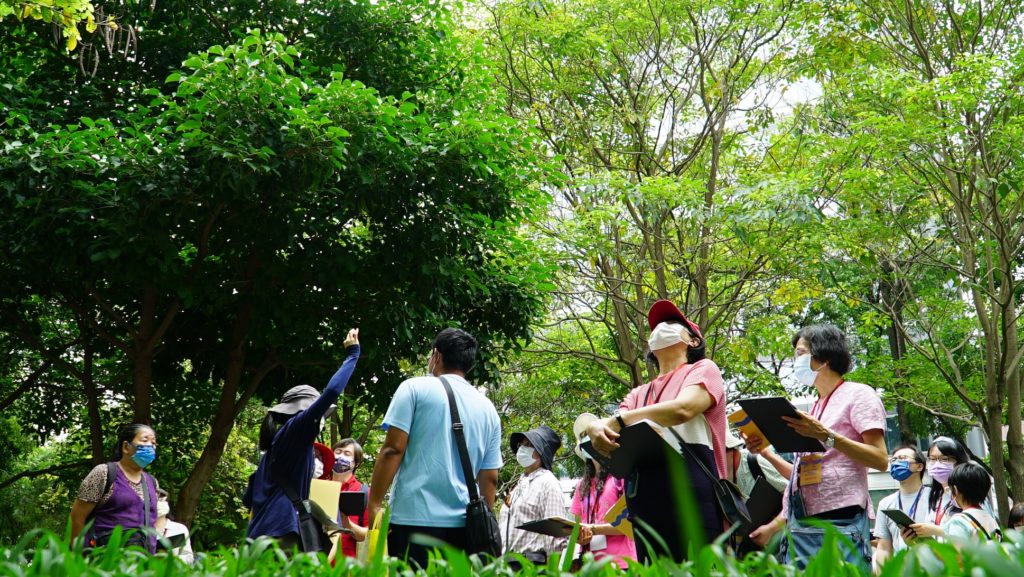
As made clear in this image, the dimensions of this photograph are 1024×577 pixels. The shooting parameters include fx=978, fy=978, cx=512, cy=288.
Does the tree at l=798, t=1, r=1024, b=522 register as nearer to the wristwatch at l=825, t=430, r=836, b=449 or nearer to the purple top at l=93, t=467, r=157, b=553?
the wristwatch at l=825, t=430, r=836, b=449

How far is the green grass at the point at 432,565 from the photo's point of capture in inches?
74.0

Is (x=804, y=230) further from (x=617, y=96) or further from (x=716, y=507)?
(x=716, y=507)

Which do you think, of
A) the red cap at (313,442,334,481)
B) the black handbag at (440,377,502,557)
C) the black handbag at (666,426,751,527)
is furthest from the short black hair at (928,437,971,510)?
the red cap at (313,442,334,481)

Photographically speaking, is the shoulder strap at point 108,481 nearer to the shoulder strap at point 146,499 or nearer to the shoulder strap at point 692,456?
the shoulder strap at point 146,499

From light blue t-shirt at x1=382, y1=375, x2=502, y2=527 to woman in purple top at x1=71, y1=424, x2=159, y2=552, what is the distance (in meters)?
2.22

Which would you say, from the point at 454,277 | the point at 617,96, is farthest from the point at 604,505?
Result: the point at 617,96

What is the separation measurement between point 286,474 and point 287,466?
0.05 meters

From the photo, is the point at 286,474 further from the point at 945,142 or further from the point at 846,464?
the point at 945,142

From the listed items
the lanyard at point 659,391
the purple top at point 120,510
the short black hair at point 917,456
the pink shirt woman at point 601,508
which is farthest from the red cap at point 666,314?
the purple top at point 120,510

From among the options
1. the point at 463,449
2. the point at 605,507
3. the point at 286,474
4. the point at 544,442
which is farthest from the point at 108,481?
the point at 605,507

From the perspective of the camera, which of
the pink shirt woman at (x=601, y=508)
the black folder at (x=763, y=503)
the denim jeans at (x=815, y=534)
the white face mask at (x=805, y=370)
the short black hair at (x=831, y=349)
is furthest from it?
the pink shirt woman at (x=601, y=508)

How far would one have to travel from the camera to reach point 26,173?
9172 mm

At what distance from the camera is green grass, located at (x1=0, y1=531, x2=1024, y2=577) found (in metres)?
1.88

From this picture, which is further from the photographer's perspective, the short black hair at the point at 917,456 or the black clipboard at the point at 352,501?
the short black hair at the point at 917,456
